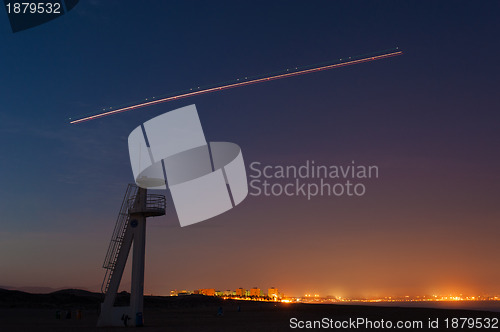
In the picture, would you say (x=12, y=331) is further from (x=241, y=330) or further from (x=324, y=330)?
(x=324, y=330)

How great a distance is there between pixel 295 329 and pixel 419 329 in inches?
296

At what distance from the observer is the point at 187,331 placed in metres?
28.6

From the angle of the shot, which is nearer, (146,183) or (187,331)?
(187,331)

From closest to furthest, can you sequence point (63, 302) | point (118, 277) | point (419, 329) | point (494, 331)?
point (494, 331)
point (419, 329)
point (118, 277)
point (63, 302)

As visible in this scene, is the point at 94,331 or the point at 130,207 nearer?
the point at 94,331

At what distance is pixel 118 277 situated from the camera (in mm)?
32812

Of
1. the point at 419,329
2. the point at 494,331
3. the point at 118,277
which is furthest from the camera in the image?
the point at 118,277

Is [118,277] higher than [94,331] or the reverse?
higher

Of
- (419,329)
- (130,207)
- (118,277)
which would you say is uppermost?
(130,207)

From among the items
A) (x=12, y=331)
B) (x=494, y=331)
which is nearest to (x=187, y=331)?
(x=12, y=331)

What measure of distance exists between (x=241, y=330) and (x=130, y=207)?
10728mm

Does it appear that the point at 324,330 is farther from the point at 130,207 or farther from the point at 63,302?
the point at 63,302

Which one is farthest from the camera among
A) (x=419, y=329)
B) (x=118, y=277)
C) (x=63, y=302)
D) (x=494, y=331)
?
(x=63, y=302)

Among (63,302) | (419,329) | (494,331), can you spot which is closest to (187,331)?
(419,329)
